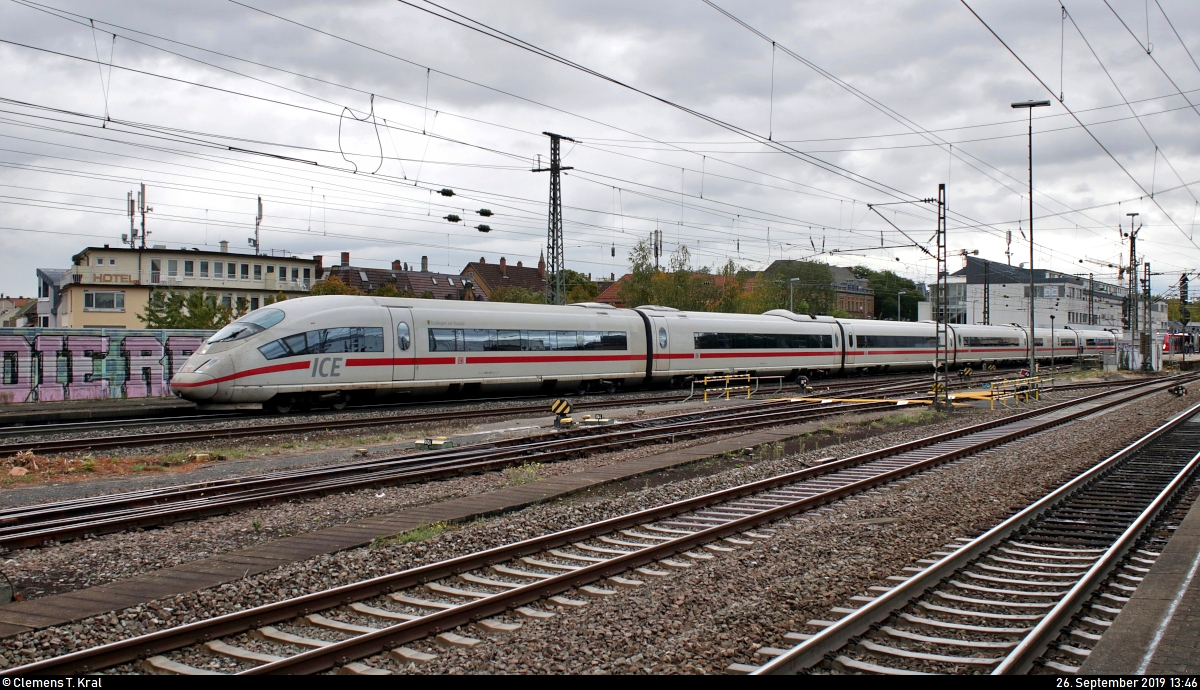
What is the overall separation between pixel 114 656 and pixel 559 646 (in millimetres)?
2758

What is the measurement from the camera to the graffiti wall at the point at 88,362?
80.3ft

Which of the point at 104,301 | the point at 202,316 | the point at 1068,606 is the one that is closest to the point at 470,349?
the point at 1068,606

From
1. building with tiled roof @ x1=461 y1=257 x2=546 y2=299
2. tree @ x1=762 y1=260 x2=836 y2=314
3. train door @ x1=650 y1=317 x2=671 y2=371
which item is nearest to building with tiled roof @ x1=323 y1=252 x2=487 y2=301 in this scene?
building with tiled roof @ x1=461 y1=257 x2=546 y2=299

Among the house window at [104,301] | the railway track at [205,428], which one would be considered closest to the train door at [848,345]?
the railway track at [205,428]

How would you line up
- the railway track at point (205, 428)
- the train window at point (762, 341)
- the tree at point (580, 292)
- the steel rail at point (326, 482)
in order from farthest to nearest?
the tree at point (580, 292) < the train window at point (762, 341) < the railway track at point (205, 428) < the steel rail at point (326, 482)

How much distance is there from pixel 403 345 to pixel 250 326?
4.08 metres

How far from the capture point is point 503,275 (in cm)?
9850

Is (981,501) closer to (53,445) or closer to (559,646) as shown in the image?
(559,646)

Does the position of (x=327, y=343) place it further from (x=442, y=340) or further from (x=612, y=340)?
(x=612, y=340)

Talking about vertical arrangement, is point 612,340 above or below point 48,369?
above

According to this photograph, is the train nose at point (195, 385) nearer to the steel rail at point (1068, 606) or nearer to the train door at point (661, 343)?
the train door at point (661, 343)

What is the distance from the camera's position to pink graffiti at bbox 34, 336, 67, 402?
24.9 meters

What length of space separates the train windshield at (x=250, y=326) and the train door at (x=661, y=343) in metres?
14.7

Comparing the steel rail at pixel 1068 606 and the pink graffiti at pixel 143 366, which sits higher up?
the pink graffiti at pixel 143 366
